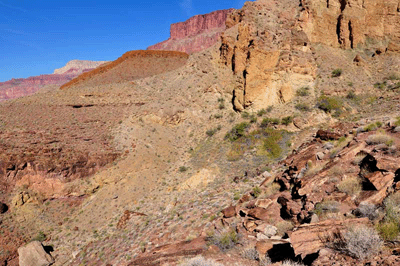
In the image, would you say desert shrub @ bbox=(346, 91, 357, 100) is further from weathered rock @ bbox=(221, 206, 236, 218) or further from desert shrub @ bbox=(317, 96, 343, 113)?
weathered rock @ bbox=(221, 206, 236, 218)

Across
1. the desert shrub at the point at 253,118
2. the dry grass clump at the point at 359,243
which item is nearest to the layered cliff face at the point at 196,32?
the desert shrub at the point at 253,118

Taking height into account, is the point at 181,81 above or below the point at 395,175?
above

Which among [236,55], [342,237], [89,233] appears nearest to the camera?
[342,237]

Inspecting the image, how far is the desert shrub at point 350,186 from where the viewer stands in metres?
5.74

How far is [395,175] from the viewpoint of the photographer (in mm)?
5160

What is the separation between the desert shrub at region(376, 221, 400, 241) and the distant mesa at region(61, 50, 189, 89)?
110 feet

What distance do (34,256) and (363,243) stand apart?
539 inches

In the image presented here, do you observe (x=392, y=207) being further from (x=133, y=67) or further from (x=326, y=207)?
(x=133, y=67)

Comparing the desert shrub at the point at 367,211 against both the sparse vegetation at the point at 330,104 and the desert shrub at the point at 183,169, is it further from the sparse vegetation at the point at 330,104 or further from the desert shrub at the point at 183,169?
the sparse vegetation at the point at 330,104

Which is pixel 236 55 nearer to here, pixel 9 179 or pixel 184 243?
pixel 184 243

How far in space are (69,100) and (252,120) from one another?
16199 mm

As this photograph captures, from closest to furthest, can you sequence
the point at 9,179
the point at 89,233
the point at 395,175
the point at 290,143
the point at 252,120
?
the point at 395,175
the point at 89,233
the point at 9,179
the point at 290,143
the point at 252,120

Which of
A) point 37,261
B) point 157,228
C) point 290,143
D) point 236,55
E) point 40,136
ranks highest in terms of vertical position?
point 236,55

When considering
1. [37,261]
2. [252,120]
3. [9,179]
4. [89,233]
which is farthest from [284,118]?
[9,179]
